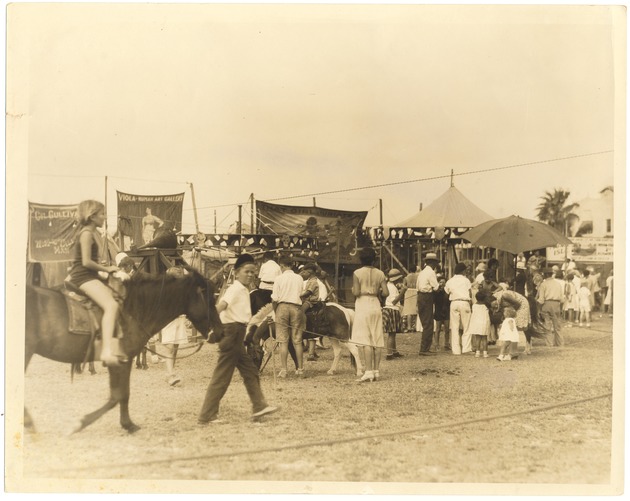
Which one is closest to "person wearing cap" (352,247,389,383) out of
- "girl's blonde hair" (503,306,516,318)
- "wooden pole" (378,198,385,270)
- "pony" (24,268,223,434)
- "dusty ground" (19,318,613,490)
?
"wooden pole" (378,198,385,270)

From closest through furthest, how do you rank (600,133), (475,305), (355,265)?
1. (600,133)
2. (355,265)
3. (475,305)

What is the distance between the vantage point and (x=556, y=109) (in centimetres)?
838

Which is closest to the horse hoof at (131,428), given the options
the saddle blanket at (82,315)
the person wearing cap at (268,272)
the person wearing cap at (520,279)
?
the saddle blanket at (82,315)

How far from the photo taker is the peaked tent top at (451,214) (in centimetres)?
867

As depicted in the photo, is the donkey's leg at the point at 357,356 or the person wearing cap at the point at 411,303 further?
the person wearing cap at the point at 411,303

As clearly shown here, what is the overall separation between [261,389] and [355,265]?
1.89 meters

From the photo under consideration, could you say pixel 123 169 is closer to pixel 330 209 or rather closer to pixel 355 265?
pixel 330 209

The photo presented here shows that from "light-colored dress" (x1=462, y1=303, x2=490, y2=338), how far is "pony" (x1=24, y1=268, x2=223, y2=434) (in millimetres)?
3242

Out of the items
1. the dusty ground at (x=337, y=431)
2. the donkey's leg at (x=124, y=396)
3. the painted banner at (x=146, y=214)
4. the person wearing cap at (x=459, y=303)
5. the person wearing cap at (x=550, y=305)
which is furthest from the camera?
the person wearing cap at (x=459, y=303)

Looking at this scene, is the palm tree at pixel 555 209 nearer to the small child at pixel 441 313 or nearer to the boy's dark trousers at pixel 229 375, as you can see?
the small child at pixel 441 313

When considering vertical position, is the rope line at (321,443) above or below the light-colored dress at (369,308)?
below

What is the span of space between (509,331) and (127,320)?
4.50m

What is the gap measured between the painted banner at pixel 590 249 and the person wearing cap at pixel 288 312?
116 inches

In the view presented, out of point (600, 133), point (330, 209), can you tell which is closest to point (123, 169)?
A: point (330, 209)
